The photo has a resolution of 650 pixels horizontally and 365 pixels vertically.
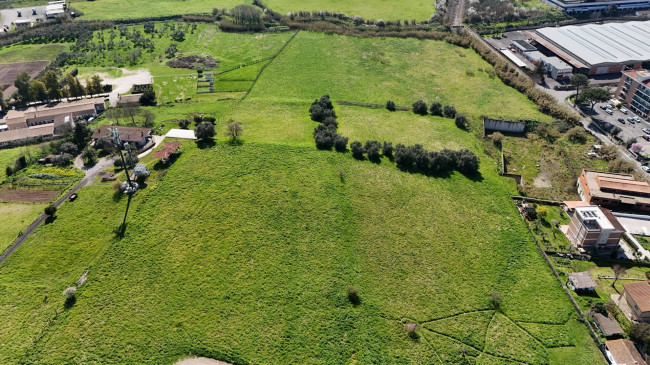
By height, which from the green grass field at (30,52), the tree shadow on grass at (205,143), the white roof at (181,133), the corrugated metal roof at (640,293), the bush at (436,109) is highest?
the green grass field at (30,52)

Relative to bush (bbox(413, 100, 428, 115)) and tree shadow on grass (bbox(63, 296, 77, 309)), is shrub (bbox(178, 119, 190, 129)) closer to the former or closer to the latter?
tree shadow on grass (bbox(63, 296, 77, 309))

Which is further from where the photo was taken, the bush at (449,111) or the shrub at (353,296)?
the bush at (449,111)

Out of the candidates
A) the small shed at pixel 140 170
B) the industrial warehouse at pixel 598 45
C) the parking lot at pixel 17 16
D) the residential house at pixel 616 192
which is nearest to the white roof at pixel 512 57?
the industrial warehouse at pixel 598 45

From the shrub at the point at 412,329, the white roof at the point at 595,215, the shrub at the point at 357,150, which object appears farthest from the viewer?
the shrub at the point at 357,150

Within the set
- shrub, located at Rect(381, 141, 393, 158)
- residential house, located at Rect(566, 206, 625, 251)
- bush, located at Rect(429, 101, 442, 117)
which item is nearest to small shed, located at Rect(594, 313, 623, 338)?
residential house, located at Rect(566, 206, 625, 251)

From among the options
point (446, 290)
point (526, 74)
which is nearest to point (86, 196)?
point (446, 290)

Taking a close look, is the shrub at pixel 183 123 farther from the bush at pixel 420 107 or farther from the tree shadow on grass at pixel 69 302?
the bush at pixel 420 107

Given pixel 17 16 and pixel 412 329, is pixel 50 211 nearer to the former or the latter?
pixel 412 329

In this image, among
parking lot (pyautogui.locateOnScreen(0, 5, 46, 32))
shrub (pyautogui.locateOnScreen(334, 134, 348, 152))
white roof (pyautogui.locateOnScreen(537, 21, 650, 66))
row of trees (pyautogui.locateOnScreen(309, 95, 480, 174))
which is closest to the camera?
row of trees (pyautogui.locateOnScreen(309, 95, 480, 174))
